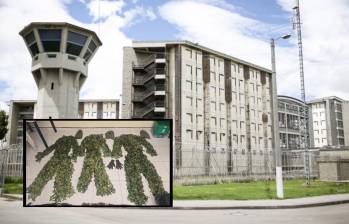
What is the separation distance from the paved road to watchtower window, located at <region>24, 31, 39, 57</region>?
39436mm

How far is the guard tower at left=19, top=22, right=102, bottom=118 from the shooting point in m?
47.7

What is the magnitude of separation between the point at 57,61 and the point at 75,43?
3.50 metres

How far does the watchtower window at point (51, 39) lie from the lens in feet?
156

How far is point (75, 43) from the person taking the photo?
49.0m

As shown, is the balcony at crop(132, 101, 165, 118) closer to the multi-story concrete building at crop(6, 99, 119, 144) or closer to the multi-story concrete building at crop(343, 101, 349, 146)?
the multi-story concrete building at crop(6, 99, 119, 144)

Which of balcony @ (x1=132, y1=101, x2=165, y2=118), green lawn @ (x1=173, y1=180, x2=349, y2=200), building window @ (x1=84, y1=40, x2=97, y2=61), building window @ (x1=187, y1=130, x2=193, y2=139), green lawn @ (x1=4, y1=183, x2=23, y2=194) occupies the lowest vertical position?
green lawn @ (x1=173, y1=180, x2=349, y2=200)

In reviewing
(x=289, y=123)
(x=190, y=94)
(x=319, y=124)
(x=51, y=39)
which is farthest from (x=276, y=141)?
(x=319, y=124)

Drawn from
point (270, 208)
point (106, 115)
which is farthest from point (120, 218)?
point (106, 115)

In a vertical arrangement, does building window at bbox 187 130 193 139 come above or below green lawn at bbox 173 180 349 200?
above

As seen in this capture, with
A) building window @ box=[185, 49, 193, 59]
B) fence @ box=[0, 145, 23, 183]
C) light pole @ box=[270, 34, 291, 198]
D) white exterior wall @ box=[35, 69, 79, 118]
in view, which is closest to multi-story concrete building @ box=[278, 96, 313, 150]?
building window @ box=[185, 49, 193, 59]

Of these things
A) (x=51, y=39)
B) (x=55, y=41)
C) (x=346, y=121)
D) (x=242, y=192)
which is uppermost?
(x=51, y=39)

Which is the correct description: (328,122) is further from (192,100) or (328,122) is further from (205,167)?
(205,167)

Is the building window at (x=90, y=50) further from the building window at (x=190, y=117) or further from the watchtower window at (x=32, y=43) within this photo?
the building window at (x=190, y=117)

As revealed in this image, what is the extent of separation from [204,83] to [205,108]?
419cm
